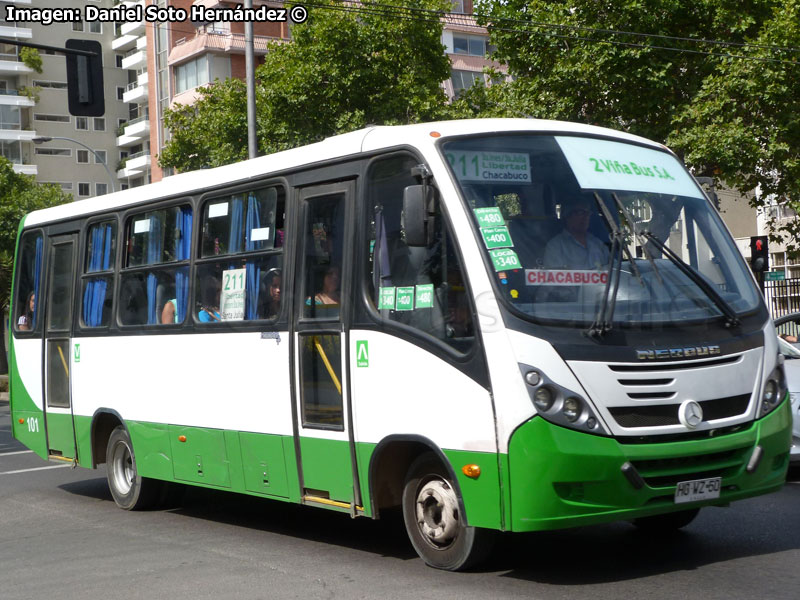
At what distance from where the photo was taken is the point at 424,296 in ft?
24.2

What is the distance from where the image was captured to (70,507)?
1156 cm

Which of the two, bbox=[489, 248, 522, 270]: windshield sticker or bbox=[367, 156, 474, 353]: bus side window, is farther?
bbox=[367, 156, 474, 353]: bus side window

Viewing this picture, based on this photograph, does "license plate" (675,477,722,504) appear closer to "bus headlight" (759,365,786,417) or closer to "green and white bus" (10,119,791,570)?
"green and white bus" (10,119,791,570)

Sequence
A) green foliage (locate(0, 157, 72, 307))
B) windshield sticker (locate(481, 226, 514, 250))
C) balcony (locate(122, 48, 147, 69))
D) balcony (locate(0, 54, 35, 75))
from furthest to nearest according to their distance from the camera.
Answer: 1. balcony (locate(0, 54, 35, 75))
2. balcony (locate(122, 48, 147, 69))
3. green foliage (locate(0, 157, 72, 307))
4. windshield sticker (locate(481, 226, 514, 250))

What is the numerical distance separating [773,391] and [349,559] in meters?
2.94

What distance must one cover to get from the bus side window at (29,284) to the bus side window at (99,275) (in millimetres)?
1114

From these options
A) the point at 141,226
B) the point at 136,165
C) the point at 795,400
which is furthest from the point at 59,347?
the point at 136,165

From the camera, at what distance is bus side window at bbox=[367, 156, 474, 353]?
7.15 meters

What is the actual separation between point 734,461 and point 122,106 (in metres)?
76.2

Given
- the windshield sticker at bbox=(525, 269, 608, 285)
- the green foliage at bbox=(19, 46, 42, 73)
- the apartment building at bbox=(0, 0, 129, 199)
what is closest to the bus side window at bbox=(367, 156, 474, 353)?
the windshield sticker at bbox=(525, 269, 608, 285)

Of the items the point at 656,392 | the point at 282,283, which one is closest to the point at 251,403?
the point at 282,283

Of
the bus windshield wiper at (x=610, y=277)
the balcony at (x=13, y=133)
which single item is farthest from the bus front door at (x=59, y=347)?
the balcony at (x=13, y=133)

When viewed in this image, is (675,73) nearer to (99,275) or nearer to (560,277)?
(99,275)

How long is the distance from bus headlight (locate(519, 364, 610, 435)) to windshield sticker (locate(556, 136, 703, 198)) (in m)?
1.38
